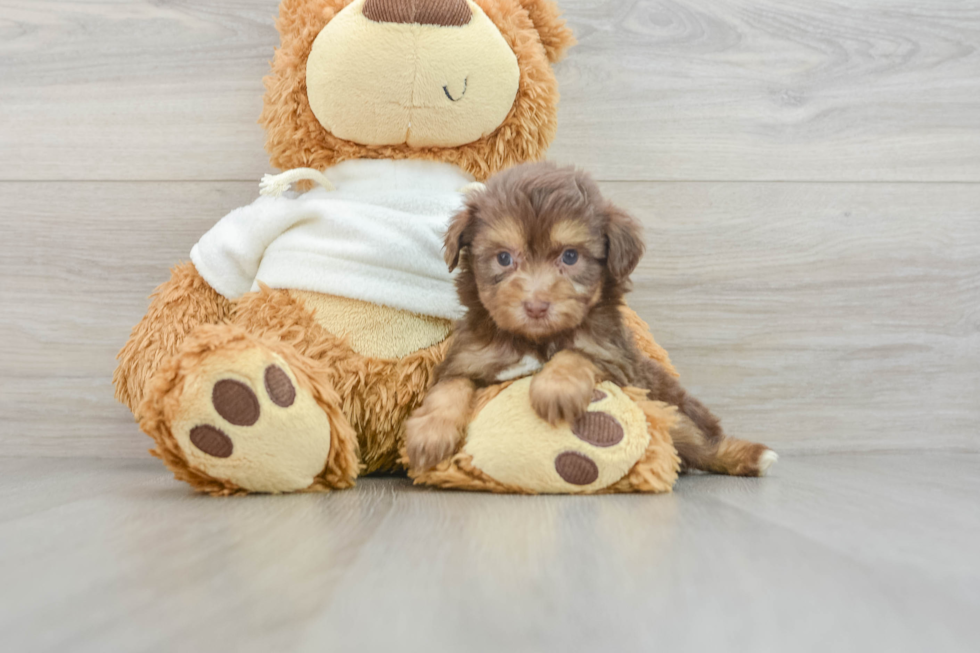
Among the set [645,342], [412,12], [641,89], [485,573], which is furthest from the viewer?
[641,89]

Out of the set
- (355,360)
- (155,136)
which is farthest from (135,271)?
(355,360)

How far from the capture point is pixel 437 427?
1003mm

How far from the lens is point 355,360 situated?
3.80ft

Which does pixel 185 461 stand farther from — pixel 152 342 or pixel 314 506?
pixel 152 342

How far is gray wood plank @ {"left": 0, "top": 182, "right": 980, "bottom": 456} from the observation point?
152 cm

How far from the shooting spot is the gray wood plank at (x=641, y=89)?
1.52 meters

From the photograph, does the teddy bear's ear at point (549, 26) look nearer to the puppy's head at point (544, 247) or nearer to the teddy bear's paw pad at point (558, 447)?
the puppy's head at point (544, 247)

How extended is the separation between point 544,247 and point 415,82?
0.37 meters

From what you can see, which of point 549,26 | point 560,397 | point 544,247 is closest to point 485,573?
point 560,397

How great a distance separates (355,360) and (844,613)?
798 millimetres

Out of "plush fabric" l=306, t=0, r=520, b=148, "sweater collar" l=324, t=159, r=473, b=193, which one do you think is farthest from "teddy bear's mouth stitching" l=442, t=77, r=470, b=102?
"sweater collar" l=324, t=159, r=473, b=193

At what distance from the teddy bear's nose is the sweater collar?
23 cm

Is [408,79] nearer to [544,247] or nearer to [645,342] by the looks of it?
[544,247]

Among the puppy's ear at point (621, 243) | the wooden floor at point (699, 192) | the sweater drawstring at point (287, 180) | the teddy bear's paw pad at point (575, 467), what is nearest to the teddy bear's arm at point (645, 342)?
the wooden floor at point (699, 192)
